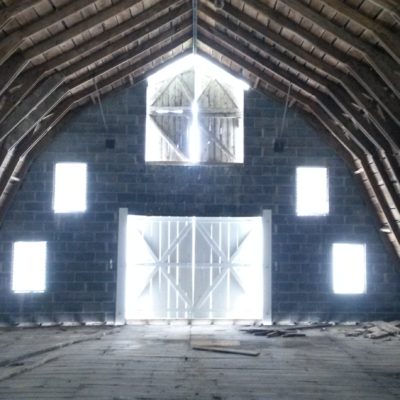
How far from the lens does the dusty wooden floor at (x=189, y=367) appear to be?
17.9 ft

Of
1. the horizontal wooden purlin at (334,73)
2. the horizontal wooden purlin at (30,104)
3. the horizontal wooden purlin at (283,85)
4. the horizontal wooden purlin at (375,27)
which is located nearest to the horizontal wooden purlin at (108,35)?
the horizontal wooden purlin at (30,104)

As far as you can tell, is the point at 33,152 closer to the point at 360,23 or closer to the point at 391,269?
the point at 360,23

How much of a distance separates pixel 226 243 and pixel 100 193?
2727 mm

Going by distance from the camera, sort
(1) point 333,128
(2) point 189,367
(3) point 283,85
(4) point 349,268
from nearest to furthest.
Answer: (2) point 189,367 → (1) point 333,128 → (3) point 283,85 → (4) point 349,268

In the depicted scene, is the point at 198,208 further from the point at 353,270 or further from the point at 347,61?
the point at 347,61

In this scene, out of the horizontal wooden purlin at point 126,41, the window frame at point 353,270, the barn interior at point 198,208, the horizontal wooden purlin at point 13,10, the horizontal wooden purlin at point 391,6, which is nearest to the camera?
the horizontal wooden purlin at point 391,6

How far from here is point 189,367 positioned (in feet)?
21.5

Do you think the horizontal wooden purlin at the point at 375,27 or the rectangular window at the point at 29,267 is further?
the rectangular window at the point at 29,267

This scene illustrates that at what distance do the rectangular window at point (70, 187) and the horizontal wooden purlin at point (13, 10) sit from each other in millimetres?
4776

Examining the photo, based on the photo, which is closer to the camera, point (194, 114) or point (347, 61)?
point (347, 61)

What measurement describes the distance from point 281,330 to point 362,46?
16.8 feet

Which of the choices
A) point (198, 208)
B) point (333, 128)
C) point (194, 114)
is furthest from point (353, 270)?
point (194, 114)

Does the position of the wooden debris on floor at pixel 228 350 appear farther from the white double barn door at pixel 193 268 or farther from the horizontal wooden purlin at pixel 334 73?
the horizontal wooden purlin at pixel 334 73

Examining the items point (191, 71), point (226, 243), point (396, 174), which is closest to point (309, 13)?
point (396, 174)
